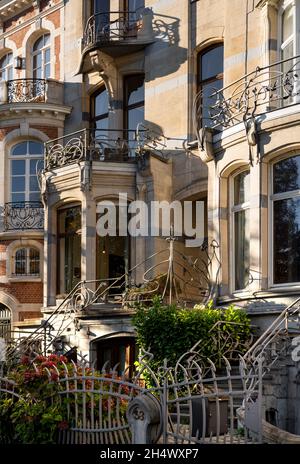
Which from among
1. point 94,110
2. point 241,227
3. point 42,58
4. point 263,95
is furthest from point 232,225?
point 42,58

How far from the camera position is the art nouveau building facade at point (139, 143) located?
48.0 ft

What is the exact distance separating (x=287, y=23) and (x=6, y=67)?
12.2 meters

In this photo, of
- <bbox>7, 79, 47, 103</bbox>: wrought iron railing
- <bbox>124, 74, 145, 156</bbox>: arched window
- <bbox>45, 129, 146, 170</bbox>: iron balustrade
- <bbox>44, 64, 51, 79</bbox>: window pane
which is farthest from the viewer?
<bbox>44, 64, 51, 79</bbox>: window pane

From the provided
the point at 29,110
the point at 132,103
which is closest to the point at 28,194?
the point at 29,110

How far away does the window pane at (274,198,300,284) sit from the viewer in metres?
14.3

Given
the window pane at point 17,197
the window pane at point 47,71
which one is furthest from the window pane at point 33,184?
the window pane at point 47,71

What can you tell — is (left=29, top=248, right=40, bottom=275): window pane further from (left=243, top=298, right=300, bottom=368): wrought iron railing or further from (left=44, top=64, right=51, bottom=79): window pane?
(left=243, top=298, right=300, bottom=368): wrought iron railing

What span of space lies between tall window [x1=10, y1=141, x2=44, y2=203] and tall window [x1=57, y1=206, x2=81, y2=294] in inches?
99.1

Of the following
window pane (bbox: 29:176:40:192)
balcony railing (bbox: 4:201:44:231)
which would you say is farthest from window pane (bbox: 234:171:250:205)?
window pane (bbox: 29:176:40:192)

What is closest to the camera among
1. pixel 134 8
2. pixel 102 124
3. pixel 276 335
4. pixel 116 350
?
pixel 276 335

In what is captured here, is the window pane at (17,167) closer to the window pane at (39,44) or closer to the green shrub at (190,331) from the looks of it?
the window pane at (39,44)

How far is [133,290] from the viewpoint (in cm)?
1686

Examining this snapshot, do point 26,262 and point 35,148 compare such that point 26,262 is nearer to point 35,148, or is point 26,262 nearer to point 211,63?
point 35,148

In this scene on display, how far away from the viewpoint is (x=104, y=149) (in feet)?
63.5
